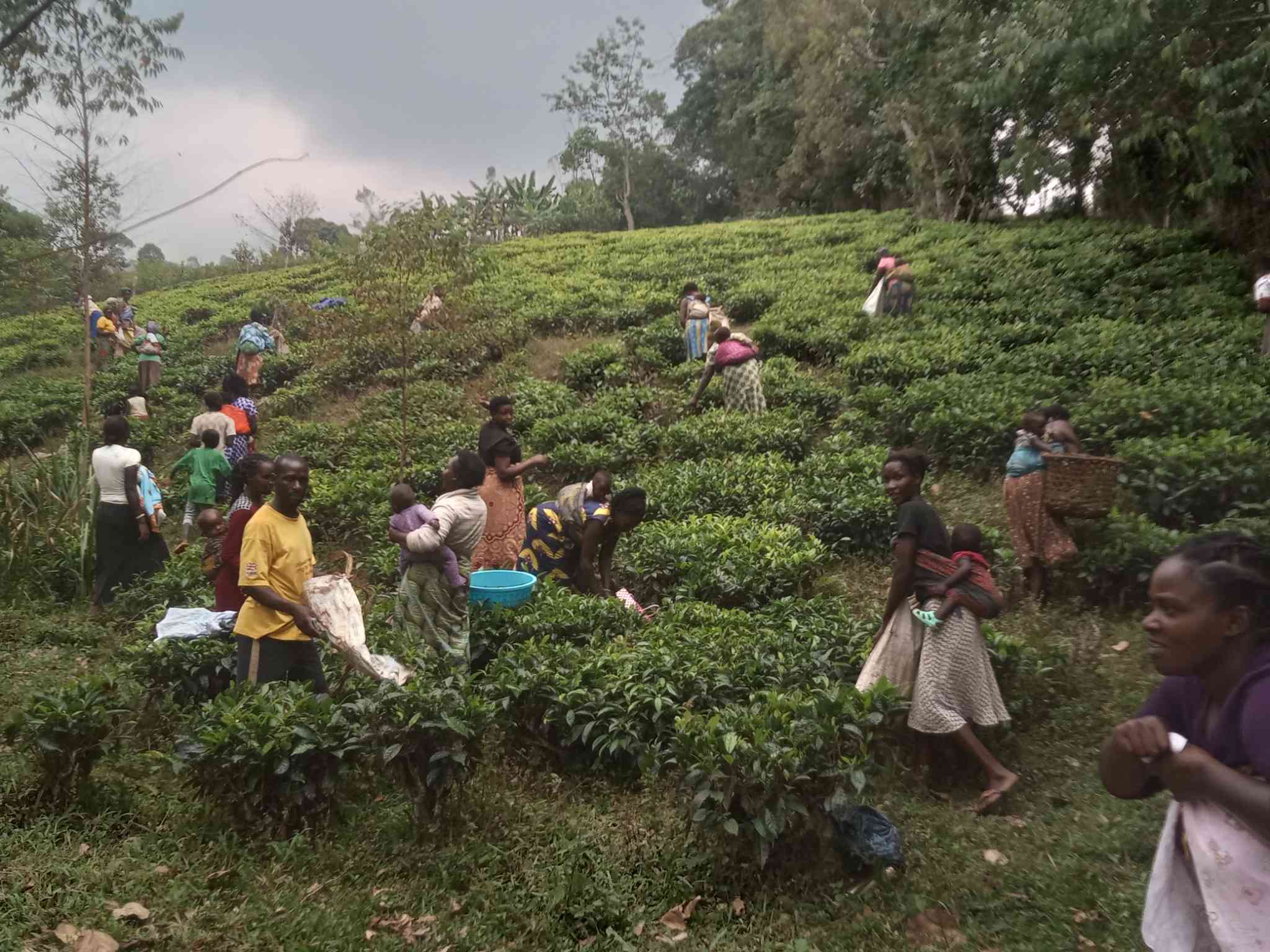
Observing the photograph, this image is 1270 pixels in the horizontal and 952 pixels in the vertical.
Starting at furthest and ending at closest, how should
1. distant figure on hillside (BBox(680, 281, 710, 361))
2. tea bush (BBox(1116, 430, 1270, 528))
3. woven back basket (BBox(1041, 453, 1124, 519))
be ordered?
distant figure on hillside (BBox(680, 281, 710, 361)) → tea bush (BBox(1116, 430, 1270, 528)) → woven back basket (BBox(1041, 453, 1124, 519))

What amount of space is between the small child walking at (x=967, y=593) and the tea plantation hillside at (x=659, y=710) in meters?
0.51

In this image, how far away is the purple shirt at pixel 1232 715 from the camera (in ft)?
6.02

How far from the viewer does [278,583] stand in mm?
4289

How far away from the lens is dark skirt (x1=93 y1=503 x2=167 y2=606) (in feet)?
24.6

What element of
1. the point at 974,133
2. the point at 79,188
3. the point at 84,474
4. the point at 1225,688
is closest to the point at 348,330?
the point at 84,474

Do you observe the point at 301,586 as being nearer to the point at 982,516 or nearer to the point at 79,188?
the point at 982,516

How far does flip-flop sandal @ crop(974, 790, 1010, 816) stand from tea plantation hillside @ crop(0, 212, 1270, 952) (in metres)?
0.10

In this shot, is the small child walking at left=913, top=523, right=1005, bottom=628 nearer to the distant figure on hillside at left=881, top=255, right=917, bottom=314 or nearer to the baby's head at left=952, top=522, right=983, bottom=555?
the baby's head at left=952, top=522, right=983, bottom=555

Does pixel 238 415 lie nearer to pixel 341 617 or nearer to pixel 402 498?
pixel 402 498

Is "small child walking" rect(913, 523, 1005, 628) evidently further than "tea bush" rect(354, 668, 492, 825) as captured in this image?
Yes

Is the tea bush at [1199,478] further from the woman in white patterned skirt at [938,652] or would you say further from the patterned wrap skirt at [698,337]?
the patterned wrap skirt at [698,337]

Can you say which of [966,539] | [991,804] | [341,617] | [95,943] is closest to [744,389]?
[966,539]

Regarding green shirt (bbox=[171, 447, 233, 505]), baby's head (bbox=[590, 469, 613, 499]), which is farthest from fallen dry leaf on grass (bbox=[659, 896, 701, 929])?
green shirt (bbox=[171, 447, 233, 505])

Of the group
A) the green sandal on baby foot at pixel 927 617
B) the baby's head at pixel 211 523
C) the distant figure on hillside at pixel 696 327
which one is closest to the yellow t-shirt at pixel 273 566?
the baby's head at pixel 211 523
